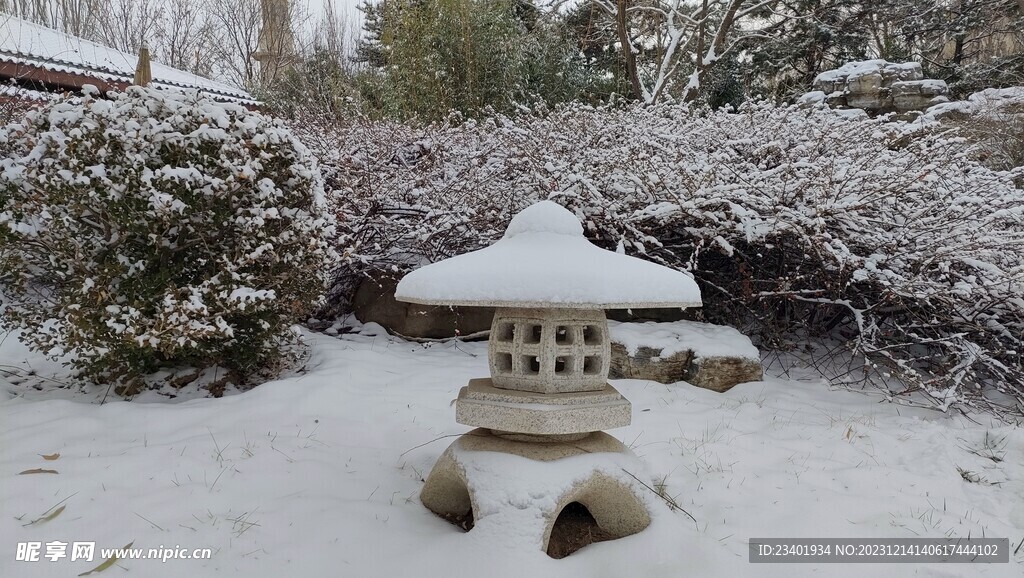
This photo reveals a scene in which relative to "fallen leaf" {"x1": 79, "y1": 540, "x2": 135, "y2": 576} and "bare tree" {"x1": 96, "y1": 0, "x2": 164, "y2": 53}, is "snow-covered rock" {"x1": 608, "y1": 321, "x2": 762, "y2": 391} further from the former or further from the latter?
"bare tree" {"x1": 96, "y1": 0, "x2": 164, "y2": 53}

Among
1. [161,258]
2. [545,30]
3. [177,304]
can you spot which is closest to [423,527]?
[177,304]

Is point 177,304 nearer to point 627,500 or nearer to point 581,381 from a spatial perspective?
point 581,381

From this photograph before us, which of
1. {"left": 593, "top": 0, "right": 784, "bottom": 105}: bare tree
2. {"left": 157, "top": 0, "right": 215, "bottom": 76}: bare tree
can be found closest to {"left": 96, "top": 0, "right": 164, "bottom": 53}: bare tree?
{"left": 157, "top": 0, "right": 215, "bottom": 76}: bare tree

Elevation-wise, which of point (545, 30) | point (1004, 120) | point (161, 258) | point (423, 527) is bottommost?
point (423, 527)

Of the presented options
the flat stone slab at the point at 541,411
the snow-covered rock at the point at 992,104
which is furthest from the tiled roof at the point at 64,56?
the snow-covered rock at the point at 992,104

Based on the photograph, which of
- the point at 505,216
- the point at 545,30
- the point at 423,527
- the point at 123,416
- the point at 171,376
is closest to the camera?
the point at 423,527

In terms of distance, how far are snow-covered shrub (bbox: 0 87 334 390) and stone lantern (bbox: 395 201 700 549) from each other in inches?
54.5

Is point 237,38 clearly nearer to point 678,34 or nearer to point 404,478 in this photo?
point 678,34

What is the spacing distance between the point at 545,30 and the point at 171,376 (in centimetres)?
934

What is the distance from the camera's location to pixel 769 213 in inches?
151

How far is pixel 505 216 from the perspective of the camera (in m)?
4.42

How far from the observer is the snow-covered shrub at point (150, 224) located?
264 cm

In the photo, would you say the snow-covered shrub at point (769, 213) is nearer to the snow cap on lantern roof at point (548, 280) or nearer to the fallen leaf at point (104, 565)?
the snow cap on lantern roof at point (548, 280)

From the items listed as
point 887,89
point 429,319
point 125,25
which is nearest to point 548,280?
point 429,319
